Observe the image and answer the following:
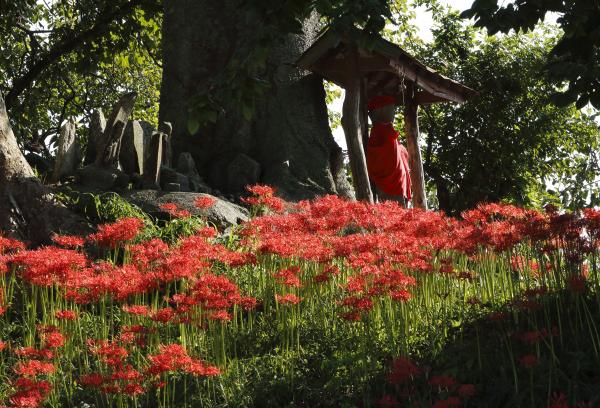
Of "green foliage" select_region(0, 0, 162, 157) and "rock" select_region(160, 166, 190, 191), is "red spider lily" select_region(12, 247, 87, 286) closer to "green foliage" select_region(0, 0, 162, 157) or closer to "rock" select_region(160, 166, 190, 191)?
"rock" select_region(160, 166, 190, 191)

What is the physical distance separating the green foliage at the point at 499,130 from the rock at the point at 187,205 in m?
8.80

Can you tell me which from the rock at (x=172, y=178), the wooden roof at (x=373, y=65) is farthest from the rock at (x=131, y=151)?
the wooden roof at (x=373, y=65)

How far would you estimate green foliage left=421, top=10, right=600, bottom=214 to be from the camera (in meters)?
17.1

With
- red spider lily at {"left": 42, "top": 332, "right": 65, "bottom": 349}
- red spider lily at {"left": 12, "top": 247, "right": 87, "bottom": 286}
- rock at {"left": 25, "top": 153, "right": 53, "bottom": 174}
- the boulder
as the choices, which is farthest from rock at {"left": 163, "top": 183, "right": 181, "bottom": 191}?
red spider lily at {"left": 42, "top": 332, "right": 65, "bottom": 349}

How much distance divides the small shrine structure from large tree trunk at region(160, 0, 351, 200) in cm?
55

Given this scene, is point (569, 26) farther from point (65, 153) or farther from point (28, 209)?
point (65, 153)

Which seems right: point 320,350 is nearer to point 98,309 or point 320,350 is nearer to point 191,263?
point 191,263

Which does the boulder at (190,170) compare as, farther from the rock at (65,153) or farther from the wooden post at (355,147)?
the wooden post at (355,147)

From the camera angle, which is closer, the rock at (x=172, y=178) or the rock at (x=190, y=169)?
the rock at (x=172, y=178)

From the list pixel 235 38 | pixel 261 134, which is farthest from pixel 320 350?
pixel 235 38

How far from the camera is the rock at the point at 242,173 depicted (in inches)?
447

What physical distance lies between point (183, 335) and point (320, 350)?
1.00m

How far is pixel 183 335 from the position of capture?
5770mm

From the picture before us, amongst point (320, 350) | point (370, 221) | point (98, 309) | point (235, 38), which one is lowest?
point (320, 350)
